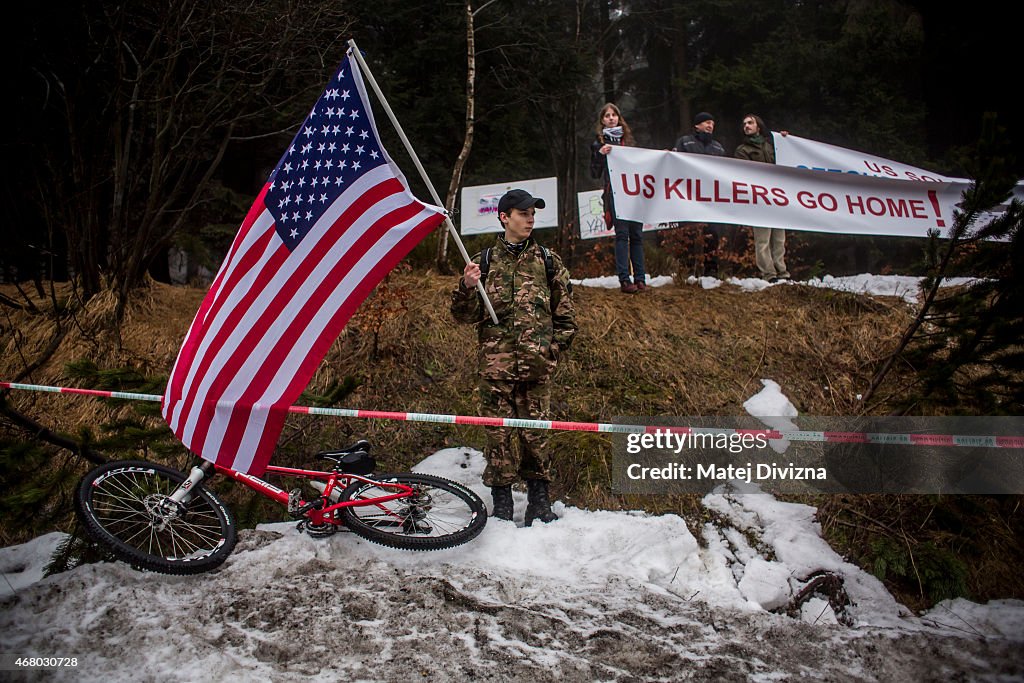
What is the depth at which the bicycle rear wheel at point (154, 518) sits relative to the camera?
3.87m

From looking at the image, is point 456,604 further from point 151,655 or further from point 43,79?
point 43,79

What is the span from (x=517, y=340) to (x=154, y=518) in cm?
252

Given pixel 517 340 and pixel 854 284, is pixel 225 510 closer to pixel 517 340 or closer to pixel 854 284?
pixel 517 340

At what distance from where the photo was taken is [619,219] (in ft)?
25.2

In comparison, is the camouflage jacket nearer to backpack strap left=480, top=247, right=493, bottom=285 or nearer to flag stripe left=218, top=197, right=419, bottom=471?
backpack strap left=480, top=247, right=493, bottom=285

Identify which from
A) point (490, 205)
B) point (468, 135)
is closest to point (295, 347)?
point (468, 135)

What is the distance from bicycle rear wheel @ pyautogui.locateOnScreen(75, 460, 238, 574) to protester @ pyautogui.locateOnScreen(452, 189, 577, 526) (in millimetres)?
1782

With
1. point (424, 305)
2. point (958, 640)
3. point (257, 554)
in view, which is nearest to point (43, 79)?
point (424, 305)

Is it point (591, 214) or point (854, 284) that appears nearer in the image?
point (854, 284)

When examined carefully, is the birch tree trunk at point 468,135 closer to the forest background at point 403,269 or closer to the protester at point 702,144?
the forest background at point 403,269

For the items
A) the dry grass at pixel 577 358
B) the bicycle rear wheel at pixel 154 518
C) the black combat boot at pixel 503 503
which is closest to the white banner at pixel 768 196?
the dry grass at pixel 577 358

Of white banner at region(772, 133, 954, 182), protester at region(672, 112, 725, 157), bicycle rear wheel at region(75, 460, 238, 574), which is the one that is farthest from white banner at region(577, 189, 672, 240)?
bicycle rear wheel at region(75, 460, 238, 574)

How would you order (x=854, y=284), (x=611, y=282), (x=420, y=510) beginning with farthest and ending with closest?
(x=611, y=282) → (x=854, y=284) → (x=420, y=510)

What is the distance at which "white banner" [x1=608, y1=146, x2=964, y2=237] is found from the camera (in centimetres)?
748
